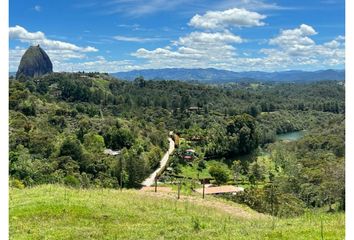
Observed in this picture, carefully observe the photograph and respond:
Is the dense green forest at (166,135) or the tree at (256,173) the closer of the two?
the dense green forest at (166,135)

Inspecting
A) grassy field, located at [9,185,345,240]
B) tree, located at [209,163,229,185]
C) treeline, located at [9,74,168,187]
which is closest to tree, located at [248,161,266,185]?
tree, located at [209,163,229,185]

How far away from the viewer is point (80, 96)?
82.2 m

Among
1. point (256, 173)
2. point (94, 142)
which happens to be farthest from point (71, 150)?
point (256, 173)

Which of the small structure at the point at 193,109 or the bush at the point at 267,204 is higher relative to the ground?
the bush at the point at 267,204

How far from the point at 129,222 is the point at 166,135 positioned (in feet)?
195

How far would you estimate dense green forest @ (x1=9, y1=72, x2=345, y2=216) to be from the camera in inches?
1036

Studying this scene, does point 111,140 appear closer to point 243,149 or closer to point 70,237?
point 243,149

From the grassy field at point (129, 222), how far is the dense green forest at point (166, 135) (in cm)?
221

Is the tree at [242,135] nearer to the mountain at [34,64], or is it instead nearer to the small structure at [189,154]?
the small structure at [189,154]

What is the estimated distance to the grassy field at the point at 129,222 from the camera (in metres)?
5.94

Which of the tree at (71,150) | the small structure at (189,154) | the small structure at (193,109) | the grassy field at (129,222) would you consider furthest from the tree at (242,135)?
the grassy field at (129,222)

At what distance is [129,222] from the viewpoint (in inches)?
296

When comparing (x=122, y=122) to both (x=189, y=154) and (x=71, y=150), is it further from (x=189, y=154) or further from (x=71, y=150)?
(x=71, y=150)
